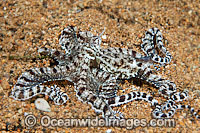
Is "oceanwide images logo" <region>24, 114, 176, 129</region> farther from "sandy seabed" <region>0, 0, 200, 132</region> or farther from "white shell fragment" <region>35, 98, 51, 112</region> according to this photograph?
"white shell fragment" <region>35, 98, 51, 112</region>

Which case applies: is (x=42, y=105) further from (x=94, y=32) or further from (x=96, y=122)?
(x=94, y=32)

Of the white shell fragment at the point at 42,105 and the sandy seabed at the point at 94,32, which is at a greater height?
the sandy seabed at the point at 94,32

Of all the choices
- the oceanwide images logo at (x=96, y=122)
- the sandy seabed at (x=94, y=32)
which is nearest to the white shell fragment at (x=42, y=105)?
the sandy seabed at (x=94, y=32)

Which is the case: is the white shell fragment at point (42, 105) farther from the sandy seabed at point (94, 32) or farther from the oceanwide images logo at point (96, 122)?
the oceanwide images logo at point (96, 122)

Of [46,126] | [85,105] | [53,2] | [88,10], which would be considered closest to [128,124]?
[85,105]

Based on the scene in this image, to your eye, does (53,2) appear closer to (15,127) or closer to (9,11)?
(9,11)

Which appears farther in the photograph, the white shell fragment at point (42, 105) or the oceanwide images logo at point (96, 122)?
the white shell fragment at point (42, 105)
